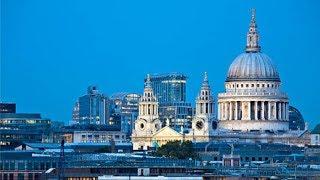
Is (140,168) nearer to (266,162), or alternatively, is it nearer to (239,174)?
(239,174)

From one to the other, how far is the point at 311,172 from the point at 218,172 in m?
6.96

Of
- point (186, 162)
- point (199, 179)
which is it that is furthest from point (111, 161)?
point (199, 179)

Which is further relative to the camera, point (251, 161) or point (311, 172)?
point (251, 161)

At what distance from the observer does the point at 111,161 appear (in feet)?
557

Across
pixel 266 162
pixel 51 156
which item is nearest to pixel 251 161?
pixel 266 162

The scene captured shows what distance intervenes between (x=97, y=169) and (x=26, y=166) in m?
3.67

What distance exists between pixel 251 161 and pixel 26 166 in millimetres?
38339

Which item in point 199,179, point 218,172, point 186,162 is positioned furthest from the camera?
point 186,162

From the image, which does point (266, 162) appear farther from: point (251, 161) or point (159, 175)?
point (159, 175)

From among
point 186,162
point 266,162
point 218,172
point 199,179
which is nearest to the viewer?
point 199,179

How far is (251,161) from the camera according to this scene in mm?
196625

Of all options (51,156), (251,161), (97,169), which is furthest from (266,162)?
(97,169)

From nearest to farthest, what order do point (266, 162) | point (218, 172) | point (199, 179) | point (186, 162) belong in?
point (199, 179) → point (218, 172) → point (186, 162) → point (266, 162)

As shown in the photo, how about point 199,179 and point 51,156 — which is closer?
point 199,179
